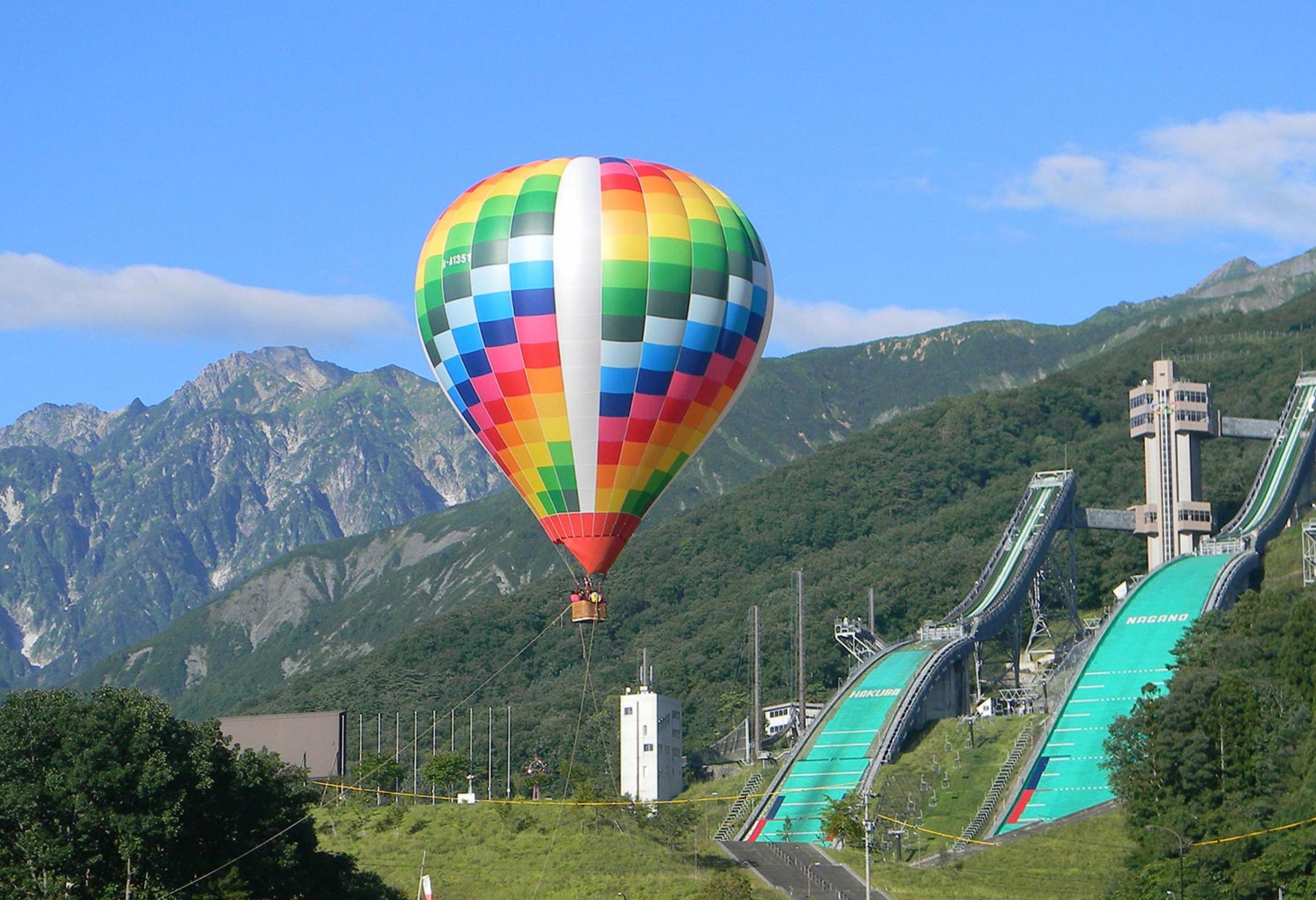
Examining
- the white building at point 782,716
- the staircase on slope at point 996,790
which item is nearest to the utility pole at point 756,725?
the white building at point 782,716

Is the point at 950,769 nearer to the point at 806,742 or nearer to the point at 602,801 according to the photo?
the point at 806,742

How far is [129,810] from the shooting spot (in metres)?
60.0

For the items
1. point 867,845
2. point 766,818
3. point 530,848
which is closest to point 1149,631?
point 766,818

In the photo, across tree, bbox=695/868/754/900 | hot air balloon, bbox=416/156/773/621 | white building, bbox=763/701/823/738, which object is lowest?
tree, bbox=695/868/754/900

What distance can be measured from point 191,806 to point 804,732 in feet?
143

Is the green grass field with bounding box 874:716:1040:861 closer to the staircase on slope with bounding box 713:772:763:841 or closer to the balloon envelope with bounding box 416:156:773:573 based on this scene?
the staircase on slope with bounding box 713:772:763:841

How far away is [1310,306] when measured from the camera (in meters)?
196

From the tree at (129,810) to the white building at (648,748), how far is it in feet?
121

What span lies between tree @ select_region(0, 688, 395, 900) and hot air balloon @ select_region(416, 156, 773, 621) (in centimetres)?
1270

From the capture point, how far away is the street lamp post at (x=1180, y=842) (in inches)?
2464

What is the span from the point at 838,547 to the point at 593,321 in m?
117

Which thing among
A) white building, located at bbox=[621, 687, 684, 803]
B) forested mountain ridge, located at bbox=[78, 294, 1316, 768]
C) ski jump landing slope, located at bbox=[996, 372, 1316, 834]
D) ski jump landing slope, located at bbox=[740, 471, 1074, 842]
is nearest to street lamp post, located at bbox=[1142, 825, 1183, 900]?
ski jump landing slope, located at bbox=[996, 372, 1316, 834]

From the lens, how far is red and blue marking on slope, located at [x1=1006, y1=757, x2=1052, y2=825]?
276 feet

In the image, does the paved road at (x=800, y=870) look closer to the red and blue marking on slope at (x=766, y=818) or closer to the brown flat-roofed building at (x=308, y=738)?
the red and blue marking on slope at (x=766, y=818)
